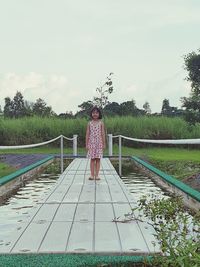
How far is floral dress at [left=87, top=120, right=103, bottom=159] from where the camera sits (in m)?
9.44

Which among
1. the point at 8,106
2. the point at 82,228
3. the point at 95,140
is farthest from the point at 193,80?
the point at 8,106

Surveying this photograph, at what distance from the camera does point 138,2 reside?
12.6 m

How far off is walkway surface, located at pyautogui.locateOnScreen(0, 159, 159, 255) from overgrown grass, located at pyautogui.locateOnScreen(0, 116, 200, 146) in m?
17.4

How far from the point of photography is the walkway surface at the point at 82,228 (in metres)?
3.77

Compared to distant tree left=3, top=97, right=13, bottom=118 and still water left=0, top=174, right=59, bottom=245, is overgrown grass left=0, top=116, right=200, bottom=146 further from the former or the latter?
distant tree left=3, top=97, right=13, bottom=118

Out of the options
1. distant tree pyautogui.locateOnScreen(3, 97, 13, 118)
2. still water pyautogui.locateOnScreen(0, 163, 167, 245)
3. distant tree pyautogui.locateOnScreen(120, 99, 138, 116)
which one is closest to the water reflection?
still water pyautogui.locateOnScreen(0, 163, 167, 245)

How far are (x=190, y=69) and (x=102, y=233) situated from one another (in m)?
23.7

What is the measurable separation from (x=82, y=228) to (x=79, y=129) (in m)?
20.2

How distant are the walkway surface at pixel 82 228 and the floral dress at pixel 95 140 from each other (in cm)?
209

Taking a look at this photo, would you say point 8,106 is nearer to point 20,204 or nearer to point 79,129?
point 79,129

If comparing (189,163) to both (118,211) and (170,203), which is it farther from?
(170,203)

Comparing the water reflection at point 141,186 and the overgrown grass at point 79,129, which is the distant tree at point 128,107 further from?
the water reflection at point 141,186

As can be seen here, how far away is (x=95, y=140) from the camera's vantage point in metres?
9.51

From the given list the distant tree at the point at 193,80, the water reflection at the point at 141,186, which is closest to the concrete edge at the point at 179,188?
the water reflection at the point at 141,186
